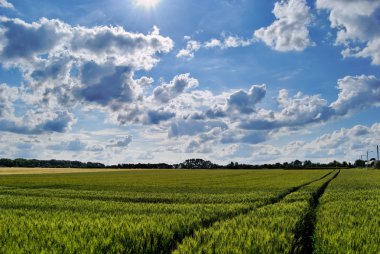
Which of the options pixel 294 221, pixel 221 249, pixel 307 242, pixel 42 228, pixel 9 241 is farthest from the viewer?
pixel 307 242

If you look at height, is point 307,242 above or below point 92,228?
below

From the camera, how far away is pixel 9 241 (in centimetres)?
886

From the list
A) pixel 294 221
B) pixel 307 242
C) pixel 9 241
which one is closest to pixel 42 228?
pixel 9 241

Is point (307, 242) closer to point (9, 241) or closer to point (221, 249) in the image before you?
point (221, 249)

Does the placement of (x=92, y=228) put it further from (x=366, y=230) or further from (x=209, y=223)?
(x=366, y=230)

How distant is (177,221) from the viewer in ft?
41.2

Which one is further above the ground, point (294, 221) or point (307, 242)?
point (294, 221)

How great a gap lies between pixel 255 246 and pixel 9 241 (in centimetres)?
584

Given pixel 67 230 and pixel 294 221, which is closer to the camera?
pixel 67 230

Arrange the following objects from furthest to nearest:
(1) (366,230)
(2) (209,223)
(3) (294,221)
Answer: (2) (209,223), (3) (294,221), (1) (366,230)

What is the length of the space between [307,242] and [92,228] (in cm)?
Result: 731

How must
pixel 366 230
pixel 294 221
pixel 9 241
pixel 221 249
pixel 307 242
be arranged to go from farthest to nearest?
1. pixel 307 242
2. pixel 294 221
3. pixel 366 230
4. pixel 9 241
5. pixel 221 249

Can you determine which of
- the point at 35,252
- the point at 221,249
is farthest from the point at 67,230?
the point at 221,249

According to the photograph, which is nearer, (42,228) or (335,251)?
(335,251)
